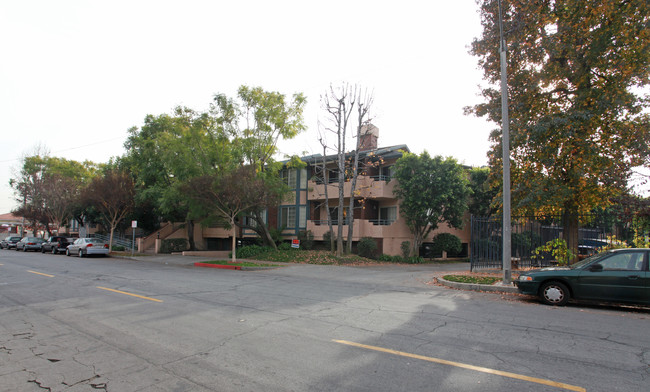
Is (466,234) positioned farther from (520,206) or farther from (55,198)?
(55,198)

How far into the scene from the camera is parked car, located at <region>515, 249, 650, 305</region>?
339 inches

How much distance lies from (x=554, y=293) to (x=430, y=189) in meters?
14.5

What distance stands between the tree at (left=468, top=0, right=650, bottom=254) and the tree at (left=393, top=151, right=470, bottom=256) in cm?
884

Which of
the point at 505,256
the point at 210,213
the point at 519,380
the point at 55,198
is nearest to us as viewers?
the point at 519,380

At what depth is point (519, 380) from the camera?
4.38 meters

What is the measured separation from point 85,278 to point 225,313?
930cm

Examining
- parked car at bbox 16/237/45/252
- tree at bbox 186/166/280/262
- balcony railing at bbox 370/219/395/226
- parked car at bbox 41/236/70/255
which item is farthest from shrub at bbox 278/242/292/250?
parked car at bbox 16/237/45/252

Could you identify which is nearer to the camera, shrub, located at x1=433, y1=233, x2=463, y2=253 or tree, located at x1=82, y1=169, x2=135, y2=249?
shrub, located at x1=433, y1=233, x2=463, y2=253

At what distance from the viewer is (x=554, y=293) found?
31.0 feet

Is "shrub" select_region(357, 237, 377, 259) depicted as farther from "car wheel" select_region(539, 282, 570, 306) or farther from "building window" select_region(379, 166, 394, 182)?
"car wheel" select_region(539, 282, 570, 306)

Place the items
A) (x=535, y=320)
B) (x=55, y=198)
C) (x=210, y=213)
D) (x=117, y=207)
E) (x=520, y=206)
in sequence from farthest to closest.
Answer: (x=55, y=198) < (x=117, y=207) < (x=210, y=213) < (x=520, y=206) < (x=535, y=320)

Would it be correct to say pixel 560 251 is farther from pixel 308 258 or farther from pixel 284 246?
pixel 284 246

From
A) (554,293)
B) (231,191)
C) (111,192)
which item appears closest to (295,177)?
(231,191)

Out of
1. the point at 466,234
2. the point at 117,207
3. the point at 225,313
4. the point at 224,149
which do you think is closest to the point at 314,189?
the point at 224,149
